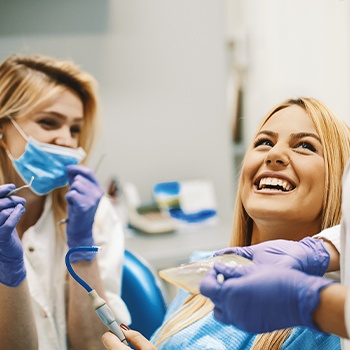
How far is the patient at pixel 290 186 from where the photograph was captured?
1.04 meters

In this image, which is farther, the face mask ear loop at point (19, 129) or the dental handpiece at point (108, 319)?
the face mask ear loop at point (19, 129)

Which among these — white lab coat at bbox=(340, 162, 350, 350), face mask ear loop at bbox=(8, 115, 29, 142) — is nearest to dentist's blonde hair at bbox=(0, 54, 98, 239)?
face mask ear loop at bbox=(8, 115, 29, 142)

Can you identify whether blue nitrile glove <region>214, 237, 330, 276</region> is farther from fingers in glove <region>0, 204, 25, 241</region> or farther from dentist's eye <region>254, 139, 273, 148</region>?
fingers in glove <region>0, 204, 25, 241</region>

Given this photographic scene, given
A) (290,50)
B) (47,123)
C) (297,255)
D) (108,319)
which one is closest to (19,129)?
(47,123)

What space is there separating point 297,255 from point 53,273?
2.46 ft

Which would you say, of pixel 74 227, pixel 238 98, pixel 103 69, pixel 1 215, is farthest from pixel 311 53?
pixel 1 215

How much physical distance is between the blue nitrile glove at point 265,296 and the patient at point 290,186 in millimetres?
333

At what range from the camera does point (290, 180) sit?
106 centimetres

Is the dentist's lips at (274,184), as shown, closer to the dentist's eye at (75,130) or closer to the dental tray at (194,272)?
the dental tray at (194,272)

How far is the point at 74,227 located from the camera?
1.21 metres

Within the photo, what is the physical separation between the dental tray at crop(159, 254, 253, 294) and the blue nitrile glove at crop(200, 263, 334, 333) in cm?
6

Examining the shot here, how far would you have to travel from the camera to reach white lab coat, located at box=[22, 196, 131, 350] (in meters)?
1.26

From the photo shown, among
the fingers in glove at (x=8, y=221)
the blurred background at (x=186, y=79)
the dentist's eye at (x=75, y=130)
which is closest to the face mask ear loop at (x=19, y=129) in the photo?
the dentist's eye at (x=75, y=130)

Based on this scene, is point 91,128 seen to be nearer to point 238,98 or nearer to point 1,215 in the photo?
point 1,215
